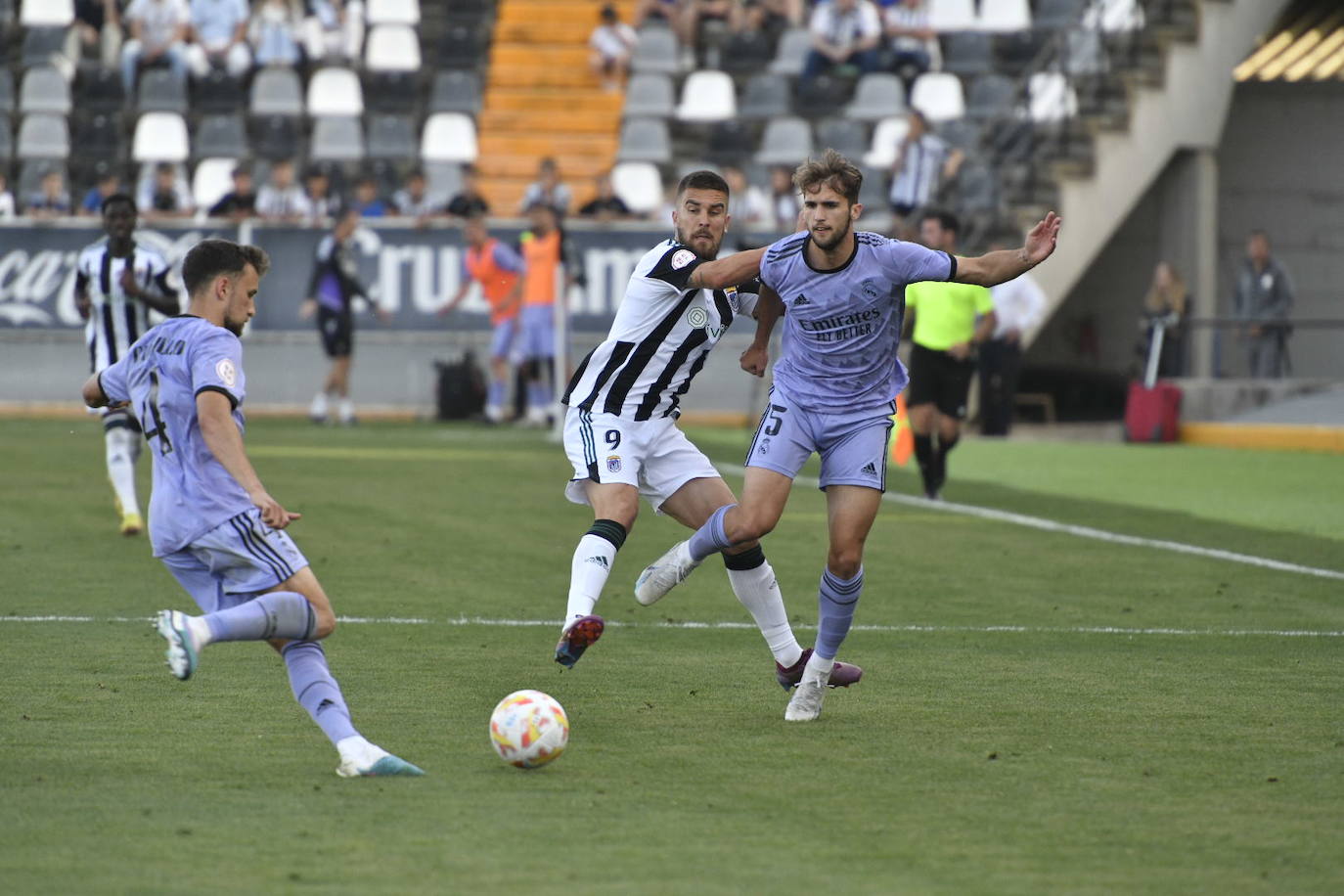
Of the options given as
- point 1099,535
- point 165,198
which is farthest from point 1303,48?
point 1099,535

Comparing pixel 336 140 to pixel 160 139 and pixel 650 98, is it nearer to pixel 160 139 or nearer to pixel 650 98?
pixel 160 139

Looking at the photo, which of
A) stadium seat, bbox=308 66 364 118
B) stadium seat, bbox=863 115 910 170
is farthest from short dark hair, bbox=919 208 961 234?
stadium seat, bbox=308 66 364 118

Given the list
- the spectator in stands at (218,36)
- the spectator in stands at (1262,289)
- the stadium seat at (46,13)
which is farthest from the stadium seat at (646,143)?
the stadium seat at (46,13)

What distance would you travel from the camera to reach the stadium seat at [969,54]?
29234 millimetres

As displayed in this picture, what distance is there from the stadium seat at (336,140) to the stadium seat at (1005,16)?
9017 mm

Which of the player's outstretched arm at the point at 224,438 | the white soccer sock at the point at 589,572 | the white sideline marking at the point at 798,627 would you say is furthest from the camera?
the white sideline marking at the point at 798,627

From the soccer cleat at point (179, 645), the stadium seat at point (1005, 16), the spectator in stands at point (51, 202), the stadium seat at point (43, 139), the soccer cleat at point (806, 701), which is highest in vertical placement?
the stadium seat at point (1005, 16)

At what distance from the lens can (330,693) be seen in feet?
20.0

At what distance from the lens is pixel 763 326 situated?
Answer: 26.0ft

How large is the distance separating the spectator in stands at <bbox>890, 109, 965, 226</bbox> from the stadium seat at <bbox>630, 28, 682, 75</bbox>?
5.95m

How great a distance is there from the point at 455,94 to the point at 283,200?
15.2ft

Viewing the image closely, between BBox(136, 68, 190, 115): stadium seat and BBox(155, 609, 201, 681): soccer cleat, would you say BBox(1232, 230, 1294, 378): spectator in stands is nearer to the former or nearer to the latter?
BBox(136, 68, 190, 115): stadium seat

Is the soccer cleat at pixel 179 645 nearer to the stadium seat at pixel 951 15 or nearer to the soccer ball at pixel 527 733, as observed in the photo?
the soccer ball at pixel 527 733

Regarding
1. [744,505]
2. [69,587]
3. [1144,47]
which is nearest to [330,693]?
[744,505]
